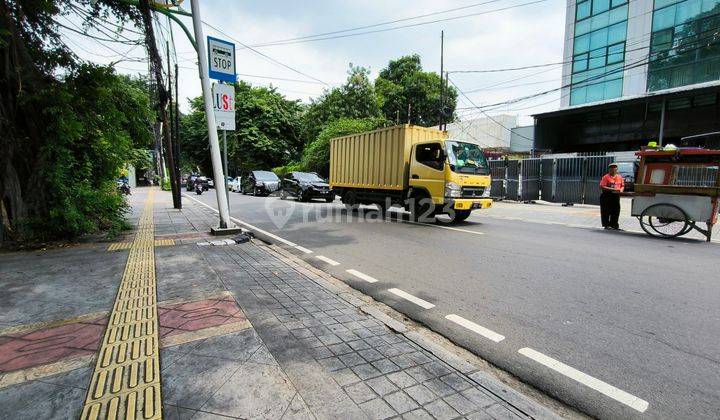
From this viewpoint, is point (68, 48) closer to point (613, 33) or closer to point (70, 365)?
→ point (70, 365)

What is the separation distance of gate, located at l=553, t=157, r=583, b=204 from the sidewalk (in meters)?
15.1

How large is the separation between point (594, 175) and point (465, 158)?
351 inches

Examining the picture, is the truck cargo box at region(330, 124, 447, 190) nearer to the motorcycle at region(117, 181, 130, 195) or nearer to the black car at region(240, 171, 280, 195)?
the motorcycle at region(117, 181, 130, 195)

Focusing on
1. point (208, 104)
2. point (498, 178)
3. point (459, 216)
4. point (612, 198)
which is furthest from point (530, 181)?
point (208, 104)

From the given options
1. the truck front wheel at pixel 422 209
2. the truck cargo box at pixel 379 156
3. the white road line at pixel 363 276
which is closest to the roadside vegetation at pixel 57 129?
the white road line at pixel 363 276

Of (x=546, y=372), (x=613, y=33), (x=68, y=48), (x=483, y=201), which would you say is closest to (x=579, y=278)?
(x=546, y=372)

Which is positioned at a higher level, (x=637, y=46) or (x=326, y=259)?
(x=637, y=46)

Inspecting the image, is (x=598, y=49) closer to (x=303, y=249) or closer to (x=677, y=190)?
(x=677, y=190)

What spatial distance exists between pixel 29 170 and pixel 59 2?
399 centimetres

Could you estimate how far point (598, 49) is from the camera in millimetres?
24484

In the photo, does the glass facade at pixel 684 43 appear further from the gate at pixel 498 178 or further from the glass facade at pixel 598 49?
the gate at pixel 498 178

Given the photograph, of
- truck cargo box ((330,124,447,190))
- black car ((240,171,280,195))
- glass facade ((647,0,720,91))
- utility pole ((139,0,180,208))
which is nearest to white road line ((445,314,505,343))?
truck cargo box ((330,124,447,190))

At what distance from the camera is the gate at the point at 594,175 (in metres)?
15.1

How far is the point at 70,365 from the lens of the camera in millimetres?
2623
